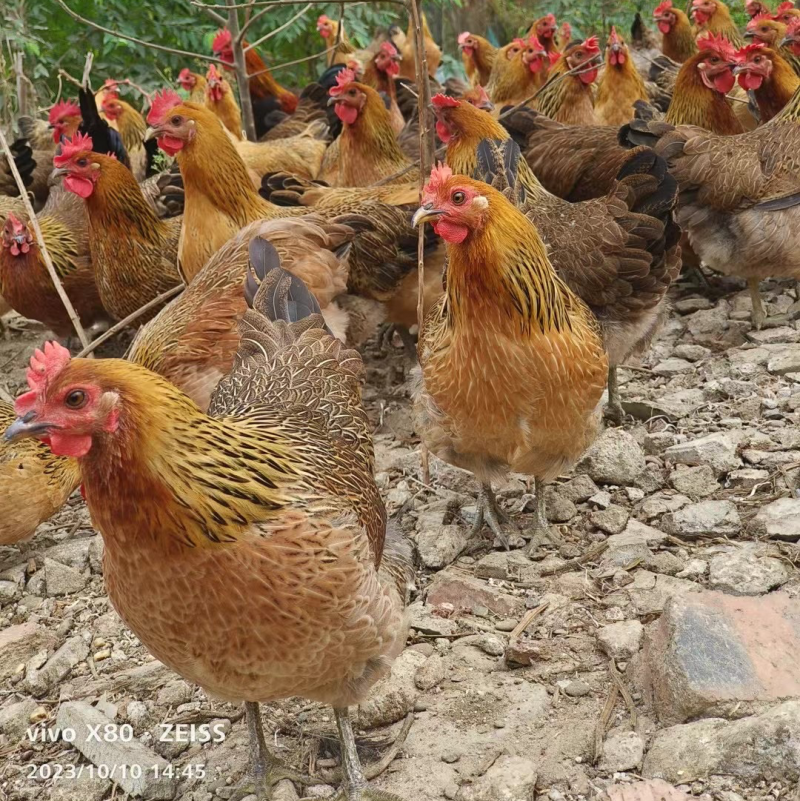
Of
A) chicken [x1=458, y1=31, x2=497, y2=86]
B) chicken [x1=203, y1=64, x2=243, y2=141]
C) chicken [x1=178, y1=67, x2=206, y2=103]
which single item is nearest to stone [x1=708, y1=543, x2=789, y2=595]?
chicken [x1=203, y1=64, x2=243, y2=141]

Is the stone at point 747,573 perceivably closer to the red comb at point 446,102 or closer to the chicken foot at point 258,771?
the chicken foot at point 258,771

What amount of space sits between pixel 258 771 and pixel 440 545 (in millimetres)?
1400

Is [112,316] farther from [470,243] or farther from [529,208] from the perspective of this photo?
[470,243]

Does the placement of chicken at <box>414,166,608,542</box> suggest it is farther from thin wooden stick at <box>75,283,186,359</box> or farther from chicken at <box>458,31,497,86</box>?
chicken at <box>458,31,497,86</box>

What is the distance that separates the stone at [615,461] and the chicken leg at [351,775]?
1954 mm

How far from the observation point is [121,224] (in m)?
5.67

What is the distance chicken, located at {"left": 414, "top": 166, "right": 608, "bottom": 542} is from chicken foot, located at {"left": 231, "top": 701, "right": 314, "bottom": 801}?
143cm

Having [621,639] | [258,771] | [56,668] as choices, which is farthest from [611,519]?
[56,668]

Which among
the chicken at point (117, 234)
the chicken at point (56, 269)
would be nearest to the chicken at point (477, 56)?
the chicken at point (56, 269)

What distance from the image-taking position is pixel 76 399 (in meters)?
2.10

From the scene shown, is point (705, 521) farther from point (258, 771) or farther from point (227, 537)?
point (227, 537)

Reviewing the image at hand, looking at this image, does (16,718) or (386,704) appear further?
(16,718)

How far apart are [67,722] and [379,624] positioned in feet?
4.44

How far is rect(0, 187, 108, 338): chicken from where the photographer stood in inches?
229
